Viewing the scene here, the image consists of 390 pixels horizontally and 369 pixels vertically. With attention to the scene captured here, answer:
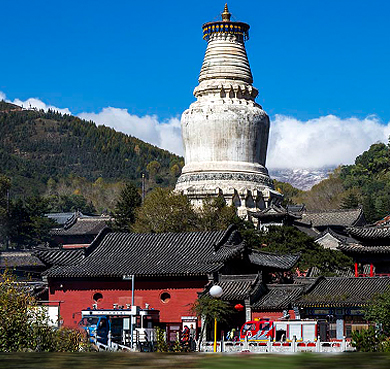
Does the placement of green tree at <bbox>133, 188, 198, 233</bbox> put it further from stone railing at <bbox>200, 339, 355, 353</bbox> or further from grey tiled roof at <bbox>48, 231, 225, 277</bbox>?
stone railing at <bbox>200, 339, 355, 353</bbox>

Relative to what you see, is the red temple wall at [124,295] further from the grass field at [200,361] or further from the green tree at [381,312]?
the grass field at [200,361]

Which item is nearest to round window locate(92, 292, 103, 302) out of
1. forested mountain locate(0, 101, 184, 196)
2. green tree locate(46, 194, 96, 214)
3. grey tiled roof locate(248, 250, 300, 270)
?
grey tiled roof locate(248, 250, 300, 270)

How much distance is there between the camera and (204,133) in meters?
61.5

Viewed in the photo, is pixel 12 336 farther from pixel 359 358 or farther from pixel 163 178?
pixel 163 178

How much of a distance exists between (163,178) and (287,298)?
103517 millimetres

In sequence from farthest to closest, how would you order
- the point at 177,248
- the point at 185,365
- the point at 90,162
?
1. the point at 90,162
2. the point at 177,248
3. the point at 185,365

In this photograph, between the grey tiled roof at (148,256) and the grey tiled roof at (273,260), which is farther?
the grey tiled roof at (273,260)

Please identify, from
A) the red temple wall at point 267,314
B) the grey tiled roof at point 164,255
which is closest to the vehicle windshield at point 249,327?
the red temple wall at point 267,314

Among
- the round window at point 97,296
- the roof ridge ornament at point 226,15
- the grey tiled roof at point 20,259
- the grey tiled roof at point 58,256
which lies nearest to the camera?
the round window at point 97,296

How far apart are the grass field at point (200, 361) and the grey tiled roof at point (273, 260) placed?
3315 cm

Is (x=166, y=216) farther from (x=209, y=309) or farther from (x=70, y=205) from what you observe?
(x=70, y=205)

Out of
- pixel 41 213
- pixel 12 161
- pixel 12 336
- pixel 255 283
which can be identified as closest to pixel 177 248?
pixel 255 283

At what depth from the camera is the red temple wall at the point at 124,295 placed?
1390 inches

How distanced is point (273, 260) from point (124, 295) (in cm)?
813
